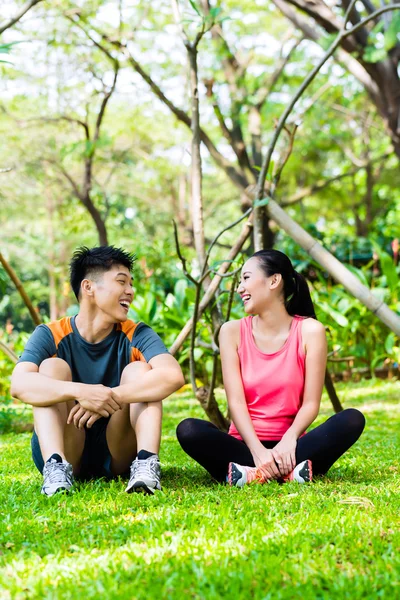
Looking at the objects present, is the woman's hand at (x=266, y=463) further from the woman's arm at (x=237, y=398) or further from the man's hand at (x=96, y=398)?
the man's hand at (x=96, y=398)

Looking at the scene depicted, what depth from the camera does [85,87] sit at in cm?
1216

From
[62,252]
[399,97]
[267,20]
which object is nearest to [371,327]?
[399,97]

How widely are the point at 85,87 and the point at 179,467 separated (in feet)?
32.8

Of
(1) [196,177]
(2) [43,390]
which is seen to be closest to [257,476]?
(2) [43,390]

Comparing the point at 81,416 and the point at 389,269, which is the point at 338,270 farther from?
the point at 389,269

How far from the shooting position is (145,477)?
265 centimetres

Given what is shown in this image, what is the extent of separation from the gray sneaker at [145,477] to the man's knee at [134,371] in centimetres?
34

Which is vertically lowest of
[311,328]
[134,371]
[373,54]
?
[134,371]

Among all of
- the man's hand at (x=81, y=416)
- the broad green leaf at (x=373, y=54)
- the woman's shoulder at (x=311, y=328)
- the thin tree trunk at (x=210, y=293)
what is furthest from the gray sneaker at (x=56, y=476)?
the broad green leaf at (x=373, y=54)

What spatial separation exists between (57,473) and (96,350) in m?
0.59

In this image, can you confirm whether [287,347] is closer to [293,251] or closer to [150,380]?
[150,380]

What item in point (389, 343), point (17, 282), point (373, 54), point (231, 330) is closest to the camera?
point (231, 330)

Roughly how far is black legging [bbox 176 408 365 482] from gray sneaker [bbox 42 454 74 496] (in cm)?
50

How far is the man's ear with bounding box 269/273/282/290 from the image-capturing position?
315 cm
